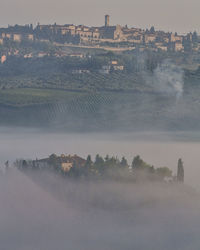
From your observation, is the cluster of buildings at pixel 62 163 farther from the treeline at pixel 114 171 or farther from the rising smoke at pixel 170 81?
the rising smoke at pixel 170 81

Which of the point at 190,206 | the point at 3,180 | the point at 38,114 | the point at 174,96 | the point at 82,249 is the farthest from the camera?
the point at 174,96

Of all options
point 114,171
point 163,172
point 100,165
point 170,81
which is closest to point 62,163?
point 100,165

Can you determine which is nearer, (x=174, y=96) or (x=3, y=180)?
(x=3, y=180)

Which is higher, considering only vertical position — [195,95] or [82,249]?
[195,95]

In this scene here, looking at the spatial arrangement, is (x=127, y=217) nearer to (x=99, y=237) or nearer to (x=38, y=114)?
(x=99, y=237)

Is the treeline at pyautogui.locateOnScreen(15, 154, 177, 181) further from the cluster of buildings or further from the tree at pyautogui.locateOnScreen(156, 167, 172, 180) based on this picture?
the cluster of buildings

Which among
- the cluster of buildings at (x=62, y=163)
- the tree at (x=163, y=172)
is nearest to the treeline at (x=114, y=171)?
the tree at (x=163, y=172)

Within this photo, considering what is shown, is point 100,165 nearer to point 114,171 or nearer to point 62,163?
point 114,171

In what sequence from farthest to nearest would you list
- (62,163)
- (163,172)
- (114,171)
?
(62,163) < (163,172) < (114,171)

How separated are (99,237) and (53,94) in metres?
76.1

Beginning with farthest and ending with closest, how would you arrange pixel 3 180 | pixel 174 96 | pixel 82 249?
pixel 174 96 → pixel 3 180 → pixel 82 249

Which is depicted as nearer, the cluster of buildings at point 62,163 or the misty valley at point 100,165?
the misty valley at point 100,165

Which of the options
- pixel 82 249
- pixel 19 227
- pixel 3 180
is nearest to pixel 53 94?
pixel 3 180

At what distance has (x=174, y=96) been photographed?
175m
